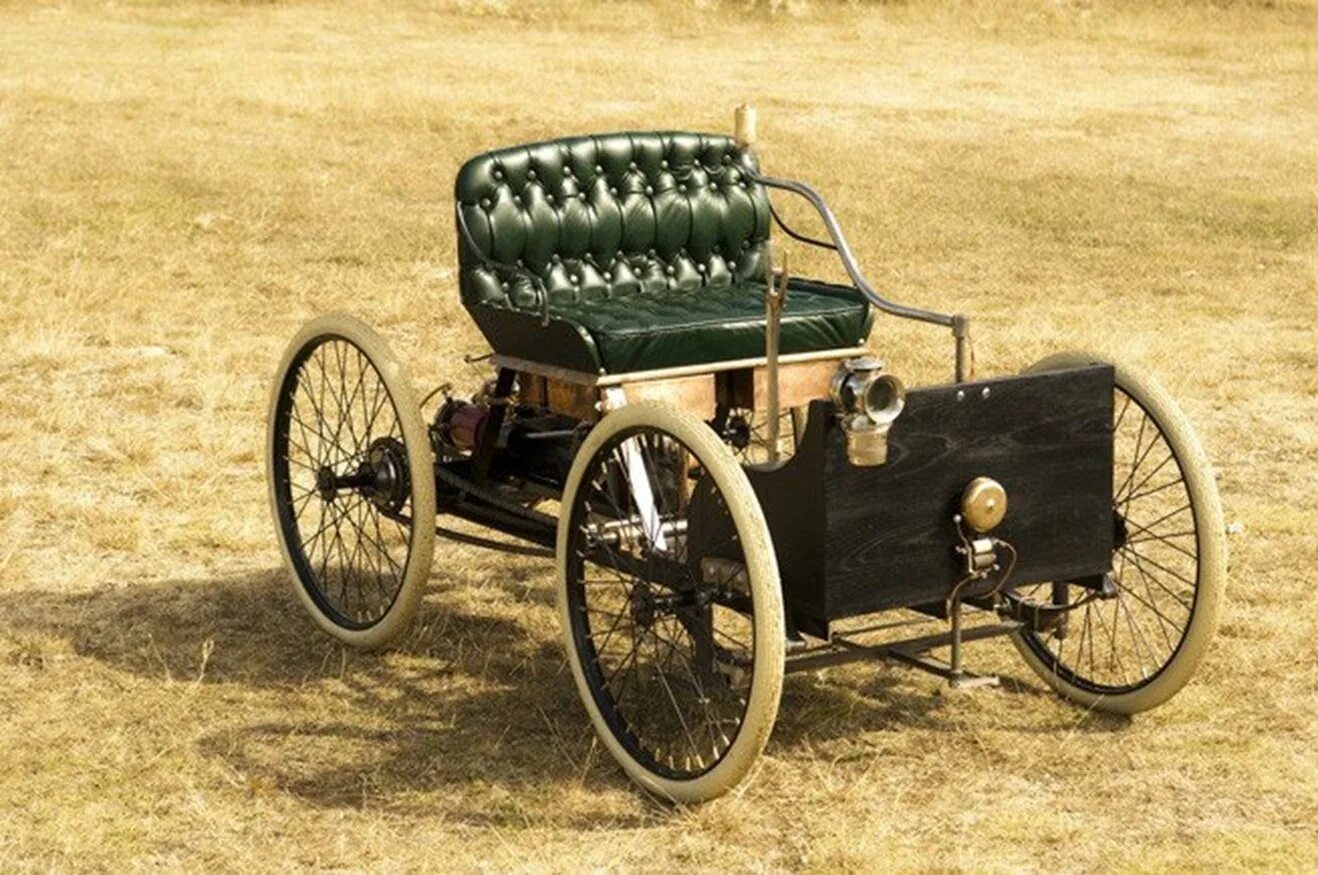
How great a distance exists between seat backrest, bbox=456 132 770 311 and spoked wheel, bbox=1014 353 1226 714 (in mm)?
1532

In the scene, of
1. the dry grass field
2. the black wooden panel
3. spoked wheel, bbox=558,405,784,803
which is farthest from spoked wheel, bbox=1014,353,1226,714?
spoked wheel, bbox=558,405,784,803

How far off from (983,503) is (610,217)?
2161 mm

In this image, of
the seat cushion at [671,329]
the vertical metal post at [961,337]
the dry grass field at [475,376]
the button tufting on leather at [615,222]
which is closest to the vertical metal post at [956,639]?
the dry grass field at [475,376]

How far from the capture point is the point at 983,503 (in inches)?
236

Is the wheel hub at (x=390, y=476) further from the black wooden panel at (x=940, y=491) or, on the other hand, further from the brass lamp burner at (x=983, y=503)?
the brass lamp burner at (x=983, y=503)

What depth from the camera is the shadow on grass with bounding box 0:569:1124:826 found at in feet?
21.0

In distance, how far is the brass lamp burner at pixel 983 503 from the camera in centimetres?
598

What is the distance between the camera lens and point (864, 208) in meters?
16.7

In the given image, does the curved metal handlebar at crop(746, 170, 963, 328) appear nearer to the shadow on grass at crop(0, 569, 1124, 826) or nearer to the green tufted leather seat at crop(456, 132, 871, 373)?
the green tufted leather seat at crop(456, 132, 871, 373)

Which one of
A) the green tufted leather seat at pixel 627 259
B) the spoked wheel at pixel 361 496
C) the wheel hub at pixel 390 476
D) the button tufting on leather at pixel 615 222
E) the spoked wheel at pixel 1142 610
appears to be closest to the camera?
the spoked wheel at pixel 1142 610

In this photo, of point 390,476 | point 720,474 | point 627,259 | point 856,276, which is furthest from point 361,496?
point 720,474

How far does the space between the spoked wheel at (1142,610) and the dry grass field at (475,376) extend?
0.13m

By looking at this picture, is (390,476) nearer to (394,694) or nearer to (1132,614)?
(394,694)

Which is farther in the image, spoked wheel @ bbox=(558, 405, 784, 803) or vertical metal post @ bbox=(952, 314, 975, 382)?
vertical metal post @ bbox=(952, 314, 975, 382)
